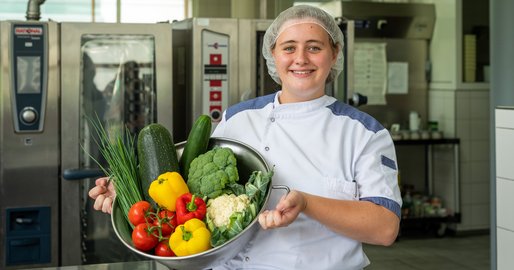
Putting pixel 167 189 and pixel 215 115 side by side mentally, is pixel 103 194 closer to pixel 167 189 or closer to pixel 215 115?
pixel 167 189

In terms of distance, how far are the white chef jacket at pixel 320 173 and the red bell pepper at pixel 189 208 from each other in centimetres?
A: 25

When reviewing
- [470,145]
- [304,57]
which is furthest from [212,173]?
[470,145]

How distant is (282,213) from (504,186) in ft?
9.07

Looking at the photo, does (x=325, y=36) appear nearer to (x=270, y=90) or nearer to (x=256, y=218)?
(x=256, y=218)

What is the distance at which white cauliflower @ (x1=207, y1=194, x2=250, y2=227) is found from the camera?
1716 millimetres

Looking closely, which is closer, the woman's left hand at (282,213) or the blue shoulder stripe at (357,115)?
the woman's left hand at (282,213)

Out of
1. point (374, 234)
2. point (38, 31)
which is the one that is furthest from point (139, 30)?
point (374, 234)

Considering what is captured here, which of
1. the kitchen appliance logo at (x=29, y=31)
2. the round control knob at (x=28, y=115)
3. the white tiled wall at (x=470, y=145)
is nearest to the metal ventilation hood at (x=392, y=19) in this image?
the white tiled wall at (x=470, y=145)

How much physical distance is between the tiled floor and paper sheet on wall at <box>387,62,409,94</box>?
1.23 meters

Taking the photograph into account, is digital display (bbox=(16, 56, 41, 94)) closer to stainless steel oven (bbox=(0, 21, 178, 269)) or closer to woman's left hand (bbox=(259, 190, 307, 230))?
stainless steel oven (bbox=(0, 21, 178, 269))

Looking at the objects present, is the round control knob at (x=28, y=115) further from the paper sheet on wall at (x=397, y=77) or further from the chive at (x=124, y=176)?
the paper sheet on wall at (x=397, y=77)

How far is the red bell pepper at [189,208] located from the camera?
67.7 inches

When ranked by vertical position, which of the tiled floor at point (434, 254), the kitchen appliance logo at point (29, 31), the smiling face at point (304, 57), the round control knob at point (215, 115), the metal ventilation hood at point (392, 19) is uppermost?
the metal ventilation hood at point (392, 19)

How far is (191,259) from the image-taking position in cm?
169
